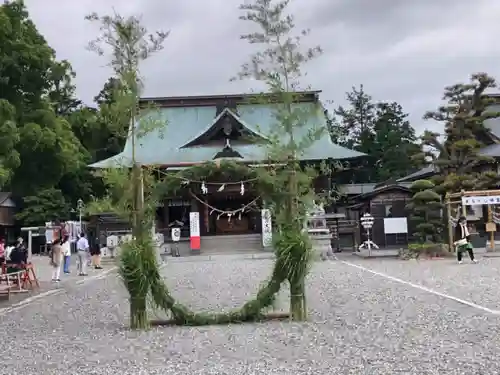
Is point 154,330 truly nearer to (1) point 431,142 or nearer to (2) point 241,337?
(2) point 241,337

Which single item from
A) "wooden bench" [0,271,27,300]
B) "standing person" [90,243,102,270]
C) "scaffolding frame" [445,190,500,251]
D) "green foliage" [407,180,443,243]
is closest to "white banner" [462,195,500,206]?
"scaffolding frame" [445,190,500,251]

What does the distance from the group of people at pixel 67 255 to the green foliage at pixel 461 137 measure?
13.3 meters

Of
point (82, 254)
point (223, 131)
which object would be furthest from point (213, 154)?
point (82, 254)

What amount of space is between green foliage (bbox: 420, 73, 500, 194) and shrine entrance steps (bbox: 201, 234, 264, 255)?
8.71 meters

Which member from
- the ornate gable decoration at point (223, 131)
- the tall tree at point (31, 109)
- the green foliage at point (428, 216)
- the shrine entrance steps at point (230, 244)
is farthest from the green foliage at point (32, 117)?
the green foliage at point (428, 216)

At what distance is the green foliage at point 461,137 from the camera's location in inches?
983

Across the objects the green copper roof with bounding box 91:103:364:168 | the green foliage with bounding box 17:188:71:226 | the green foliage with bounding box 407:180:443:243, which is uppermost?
the green copper roof with bounding box 91:103:364:168

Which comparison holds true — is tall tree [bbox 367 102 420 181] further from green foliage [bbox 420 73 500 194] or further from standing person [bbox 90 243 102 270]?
standing person [bbox 90 243 102 270]

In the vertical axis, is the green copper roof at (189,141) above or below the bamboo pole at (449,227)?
above

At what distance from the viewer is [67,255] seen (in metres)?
20.9

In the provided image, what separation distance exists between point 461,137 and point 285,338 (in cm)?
1997

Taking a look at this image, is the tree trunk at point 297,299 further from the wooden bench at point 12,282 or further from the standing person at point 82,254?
the standing person at point 82,254

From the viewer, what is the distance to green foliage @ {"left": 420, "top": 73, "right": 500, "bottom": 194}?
81.9 feet

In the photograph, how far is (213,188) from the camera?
30219 millimetres
